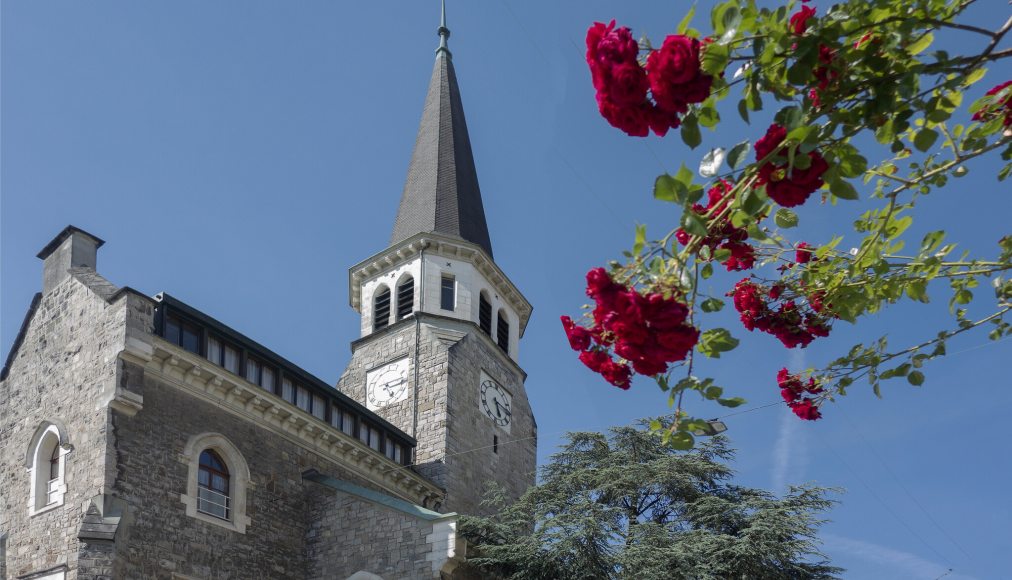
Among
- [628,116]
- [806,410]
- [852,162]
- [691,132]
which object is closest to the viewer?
[628,116]

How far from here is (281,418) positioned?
1973cm

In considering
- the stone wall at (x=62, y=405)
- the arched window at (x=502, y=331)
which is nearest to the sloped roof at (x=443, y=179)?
the arched window at (x=502, y=331)

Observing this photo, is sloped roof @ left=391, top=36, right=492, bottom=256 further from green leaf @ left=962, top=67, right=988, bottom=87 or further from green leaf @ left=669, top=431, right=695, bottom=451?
green leaf @ left=962, top=67, right=988, bottom=87

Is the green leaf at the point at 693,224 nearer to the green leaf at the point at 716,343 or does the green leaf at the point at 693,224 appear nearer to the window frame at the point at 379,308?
the green leaf at the point at 716,343

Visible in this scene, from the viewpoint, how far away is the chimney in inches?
752

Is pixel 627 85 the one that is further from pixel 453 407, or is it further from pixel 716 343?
pixel 453 407

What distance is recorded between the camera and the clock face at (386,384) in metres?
25.9

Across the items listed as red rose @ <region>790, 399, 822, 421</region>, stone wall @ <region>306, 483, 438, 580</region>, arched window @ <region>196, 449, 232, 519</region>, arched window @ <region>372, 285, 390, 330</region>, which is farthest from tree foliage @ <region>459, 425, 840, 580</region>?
red rose @ <region>790, 399, 822, 421</region>

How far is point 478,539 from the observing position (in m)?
19.4

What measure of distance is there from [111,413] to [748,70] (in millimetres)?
14383

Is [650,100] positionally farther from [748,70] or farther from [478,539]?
[478,539]

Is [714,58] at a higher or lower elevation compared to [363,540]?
higher

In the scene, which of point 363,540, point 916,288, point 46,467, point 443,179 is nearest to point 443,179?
point 443,179

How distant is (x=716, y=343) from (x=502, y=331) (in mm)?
24289
